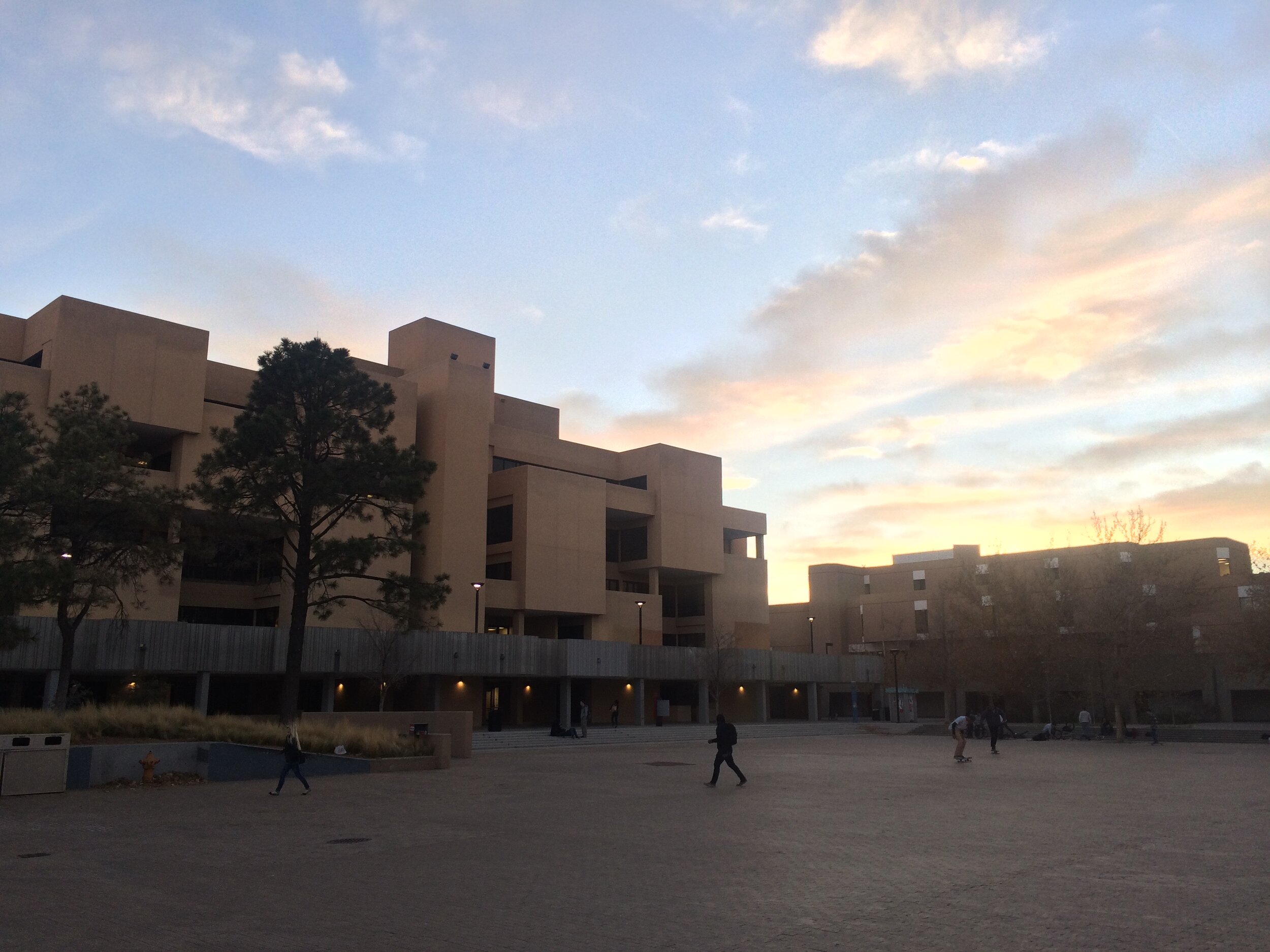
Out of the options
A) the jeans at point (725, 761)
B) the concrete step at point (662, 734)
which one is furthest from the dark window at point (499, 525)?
the jeans at point (725, 761)

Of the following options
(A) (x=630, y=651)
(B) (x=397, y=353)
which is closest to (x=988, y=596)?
(A) (x=630, y=651)

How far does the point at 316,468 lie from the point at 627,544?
133 feet

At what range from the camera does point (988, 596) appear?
7075 centimetres

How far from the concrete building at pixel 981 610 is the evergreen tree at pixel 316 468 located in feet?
104

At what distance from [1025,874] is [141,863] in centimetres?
1041

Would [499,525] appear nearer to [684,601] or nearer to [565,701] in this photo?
[565,701]

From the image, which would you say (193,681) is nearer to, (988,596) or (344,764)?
(344,764)

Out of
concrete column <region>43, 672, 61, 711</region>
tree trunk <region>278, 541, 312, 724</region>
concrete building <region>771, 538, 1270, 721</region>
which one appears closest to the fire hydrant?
tree trunk <region>278, 541, 312, 724</region>

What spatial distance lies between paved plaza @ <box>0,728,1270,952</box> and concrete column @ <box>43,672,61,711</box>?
20.8 metres

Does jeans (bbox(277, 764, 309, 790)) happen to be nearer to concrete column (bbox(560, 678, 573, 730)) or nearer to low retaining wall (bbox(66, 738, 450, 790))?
low retaining wall (bbox(66, 738, 450, 790))

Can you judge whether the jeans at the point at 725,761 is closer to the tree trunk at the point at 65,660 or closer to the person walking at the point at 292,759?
the person walking at the point at 292,759

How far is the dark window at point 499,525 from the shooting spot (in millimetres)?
60406

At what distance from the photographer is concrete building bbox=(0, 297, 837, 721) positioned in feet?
149

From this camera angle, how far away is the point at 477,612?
176ft
